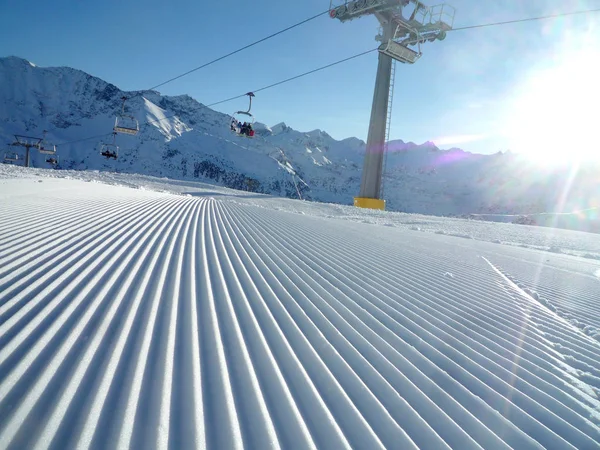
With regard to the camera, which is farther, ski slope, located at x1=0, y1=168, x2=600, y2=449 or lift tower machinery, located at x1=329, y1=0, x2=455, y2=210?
lift tower machinery, located at x1=329, y1=0, x2=455, y2=210

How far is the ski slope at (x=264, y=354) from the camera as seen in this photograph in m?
1.75

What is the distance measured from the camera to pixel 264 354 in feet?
8.29

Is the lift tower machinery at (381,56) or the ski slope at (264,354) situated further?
the lift tower machinery at (381,56)

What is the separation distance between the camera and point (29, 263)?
352 cm

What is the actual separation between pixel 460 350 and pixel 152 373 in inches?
98.5

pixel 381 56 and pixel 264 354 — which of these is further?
pixel 381 56

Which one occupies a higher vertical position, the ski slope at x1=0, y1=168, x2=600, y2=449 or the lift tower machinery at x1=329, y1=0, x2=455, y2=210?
the lift tower machinery at x1=329, y1=0, x2=455, y2=210

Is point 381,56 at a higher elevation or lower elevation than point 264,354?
higher

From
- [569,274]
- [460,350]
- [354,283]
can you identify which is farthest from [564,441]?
[569,274]

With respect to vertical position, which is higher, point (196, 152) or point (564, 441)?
point (196, 152)

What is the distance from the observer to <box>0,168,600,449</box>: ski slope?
1753 millimetres

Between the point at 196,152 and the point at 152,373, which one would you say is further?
the point at 196,152

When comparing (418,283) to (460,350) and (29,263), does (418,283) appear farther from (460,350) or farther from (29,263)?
(29,263)

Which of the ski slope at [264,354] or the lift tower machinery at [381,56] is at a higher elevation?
the lift tower machinery at [381,56]
